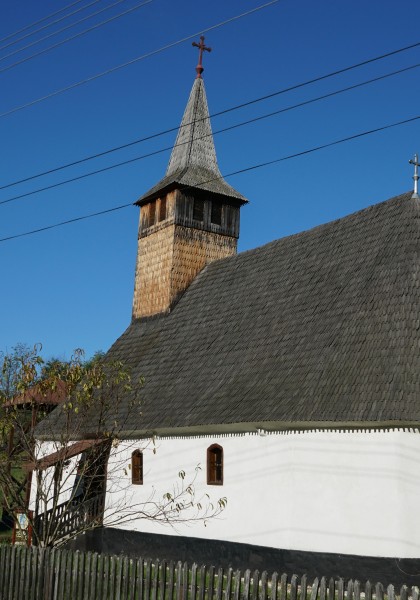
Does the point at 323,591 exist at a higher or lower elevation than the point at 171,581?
higher

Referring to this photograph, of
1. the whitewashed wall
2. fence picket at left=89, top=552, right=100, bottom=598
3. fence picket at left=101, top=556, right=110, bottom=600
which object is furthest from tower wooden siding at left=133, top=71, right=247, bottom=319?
fence picket at left=101, top=556, right=110, bottom=600

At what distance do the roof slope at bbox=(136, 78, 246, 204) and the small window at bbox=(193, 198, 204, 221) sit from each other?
0.55 meters

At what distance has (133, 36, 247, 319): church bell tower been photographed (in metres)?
27.5

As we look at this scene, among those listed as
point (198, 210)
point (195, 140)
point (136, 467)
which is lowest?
point (136, 467)

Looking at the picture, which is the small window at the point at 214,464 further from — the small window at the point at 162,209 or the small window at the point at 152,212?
the small window at the point at 152,212

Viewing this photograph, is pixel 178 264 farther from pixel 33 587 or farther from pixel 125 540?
pixel 33 587

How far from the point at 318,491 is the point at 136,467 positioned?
767 cm

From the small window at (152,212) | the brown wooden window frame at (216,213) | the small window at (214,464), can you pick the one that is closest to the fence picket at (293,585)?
the small window at (214,464)

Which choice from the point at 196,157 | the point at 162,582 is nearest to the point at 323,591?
the point at 162,582

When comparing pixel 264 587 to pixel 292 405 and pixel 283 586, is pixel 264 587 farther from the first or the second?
pixel 292 405

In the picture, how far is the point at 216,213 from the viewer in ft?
94.8

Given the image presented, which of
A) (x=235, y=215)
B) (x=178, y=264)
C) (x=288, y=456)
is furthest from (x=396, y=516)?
(x=235, y=215)

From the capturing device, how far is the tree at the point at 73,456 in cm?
1303

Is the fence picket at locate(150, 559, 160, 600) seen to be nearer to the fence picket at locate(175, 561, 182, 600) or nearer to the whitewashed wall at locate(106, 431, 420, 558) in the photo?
the fence picket at locate(175, 561, 182, 600)
